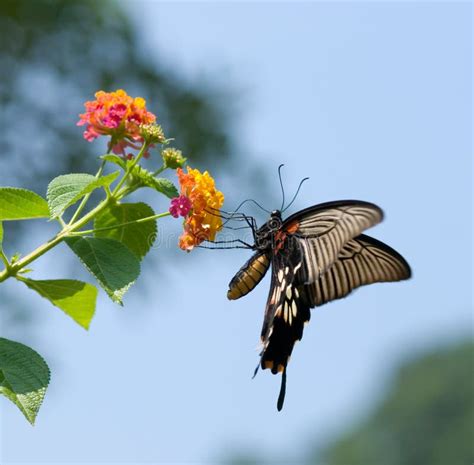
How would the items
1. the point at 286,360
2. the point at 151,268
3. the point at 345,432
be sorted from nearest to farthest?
the point at 286,360, the point at 151,268, the point at 345,432

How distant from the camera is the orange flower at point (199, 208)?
2.09 m

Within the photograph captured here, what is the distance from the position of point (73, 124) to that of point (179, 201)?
6067 mm

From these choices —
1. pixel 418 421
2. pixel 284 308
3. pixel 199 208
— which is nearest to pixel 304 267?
pixel 284 308

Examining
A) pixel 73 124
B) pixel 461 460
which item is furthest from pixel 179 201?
pixel 461 460

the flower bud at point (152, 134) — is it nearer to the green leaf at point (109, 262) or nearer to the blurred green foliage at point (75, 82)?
the green leaf at point (109, 262)

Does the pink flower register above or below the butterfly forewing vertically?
below

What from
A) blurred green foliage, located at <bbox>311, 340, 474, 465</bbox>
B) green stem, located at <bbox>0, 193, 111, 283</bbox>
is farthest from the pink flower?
blurred green foliage, located at <bbox>311, 340, 474, 465</bbox>

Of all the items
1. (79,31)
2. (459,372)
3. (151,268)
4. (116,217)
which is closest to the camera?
(116,217)

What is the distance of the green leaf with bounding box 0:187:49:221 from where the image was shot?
180cm

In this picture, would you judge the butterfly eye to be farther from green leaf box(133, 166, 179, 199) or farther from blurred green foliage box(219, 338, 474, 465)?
blurred green foliage box(219, 338, 474, 465)

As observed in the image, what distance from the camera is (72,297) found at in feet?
6.11

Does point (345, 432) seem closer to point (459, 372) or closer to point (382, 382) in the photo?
point (382, 382)

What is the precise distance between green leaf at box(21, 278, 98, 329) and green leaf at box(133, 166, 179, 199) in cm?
30

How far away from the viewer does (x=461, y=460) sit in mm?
46062
